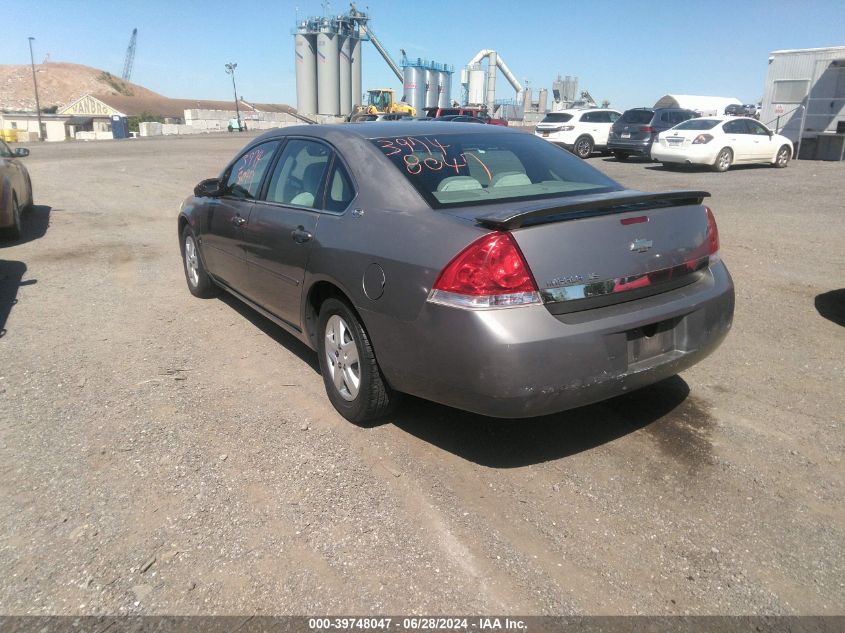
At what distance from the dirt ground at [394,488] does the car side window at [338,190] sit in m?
1.23

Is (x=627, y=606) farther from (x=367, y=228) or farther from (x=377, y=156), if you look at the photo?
(x=377, y=156)

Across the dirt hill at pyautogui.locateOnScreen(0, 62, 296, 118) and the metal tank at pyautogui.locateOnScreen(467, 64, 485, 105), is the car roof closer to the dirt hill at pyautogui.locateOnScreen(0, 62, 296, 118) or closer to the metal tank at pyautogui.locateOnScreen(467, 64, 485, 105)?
the metal tank at pyautogui.locateOnScreen(467, 64, 485, 105)

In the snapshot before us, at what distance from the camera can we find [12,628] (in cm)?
225

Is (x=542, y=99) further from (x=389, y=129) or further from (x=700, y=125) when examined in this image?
(x=389, y=129)

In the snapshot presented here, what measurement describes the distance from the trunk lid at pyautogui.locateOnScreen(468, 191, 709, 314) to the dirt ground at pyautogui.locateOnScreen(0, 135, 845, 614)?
924mm

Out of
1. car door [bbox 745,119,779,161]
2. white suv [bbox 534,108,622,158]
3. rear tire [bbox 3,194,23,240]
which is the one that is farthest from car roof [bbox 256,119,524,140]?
white suv [bbox 534,108,622,158]

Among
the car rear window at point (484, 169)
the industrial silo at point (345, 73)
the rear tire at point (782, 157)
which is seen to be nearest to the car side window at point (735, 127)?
the rear tire at point (782, 157)

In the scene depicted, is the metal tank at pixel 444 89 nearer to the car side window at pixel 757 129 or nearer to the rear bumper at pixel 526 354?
the car side window at pixel 757 129

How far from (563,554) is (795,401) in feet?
7.23

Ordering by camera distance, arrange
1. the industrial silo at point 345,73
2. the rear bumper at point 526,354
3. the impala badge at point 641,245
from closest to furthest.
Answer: the rear bumper at point 526,354
the impala badge at point 641,245
the industrial silo at point 345,73

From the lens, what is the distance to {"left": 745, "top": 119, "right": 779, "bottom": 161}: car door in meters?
18.0

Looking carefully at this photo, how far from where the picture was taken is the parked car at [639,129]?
782 inches

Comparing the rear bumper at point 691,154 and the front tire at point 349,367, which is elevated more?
the rear bumper at point 691,154

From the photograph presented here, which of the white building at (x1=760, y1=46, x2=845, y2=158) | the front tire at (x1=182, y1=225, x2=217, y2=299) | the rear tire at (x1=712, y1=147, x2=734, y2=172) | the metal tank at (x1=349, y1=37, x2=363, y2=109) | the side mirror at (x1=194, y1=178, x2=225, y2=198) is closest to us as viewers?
the side mirror at (x1=194, y1=178, x2=225, y2=198)
